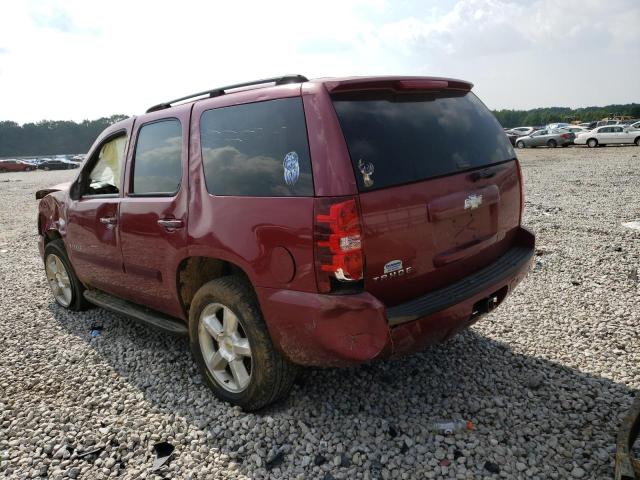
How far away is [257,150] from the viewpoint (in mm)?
2729

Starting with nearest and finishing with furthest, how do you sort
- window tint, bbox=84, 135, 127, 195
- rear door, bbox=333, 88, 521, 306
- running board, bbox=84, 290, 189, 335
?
rear door, bbox=333, 88, 521, 306 < running board, bbox=84, 290, 189, 335 < window tint, bbox=84, 135, 127, 195

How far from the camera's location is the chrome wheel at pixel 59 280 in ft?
16.4

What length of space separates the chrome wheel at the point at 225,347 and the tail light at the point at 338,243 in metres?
0.77

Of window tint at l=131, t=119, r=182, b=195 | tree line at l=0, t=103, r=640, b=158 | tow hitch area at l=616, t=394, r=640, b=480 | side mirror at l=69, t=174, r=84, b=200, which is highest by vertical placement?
tree line at l=0, t=103, r=640, b=158

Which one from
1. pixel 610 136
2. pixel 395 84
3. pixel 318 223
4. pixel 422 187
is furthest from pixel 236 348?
pixel 610 136

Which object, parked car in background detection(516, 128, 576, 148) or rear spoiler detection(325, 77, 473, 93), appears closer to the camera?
rear spoiler detection(325, 77, 473, 93)

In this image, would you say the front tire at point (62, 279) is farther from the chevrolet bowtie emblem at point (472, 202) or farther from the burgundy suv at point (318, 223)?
the chevrolet bowtie emblem at point (472, 202)

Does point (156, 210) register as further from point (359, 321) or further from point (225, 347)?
point (359, 321)

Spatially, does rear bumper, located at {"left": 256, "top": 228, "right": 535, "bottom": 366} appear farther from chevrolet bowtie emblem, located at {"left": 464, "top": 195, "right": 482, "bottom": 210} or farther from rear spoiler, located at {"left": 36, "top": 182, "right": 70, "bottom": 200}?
rear spoiler, located at {"left": 36, "top": 182, "right": 70, "bottom": 200}

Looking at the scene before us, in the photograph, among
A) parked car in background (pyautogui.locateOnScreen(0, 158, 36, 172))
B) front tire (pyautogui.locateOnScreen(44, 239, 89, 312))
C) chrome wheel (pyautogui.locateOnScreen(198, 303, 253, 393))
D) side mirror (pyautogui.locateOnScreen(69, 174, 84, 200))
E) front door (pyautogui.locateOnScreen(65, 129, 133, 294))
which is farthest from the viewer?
parked car in background (pyautogui.locateOnScreen(0, 158, 36, 172))

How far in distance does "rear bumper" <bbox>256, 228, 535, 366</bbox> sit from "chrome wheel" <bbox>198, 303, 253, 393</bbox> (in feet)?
1.23

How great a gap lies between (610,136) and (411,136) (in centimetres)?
3017

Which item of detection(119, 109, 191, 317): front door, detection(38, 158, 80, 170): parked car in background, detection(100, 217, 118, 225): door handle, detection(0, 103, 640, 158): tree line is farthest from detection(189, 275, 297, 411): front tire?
detection(0, 103, 640, 158): tree line

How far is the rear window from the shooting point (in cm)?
241
